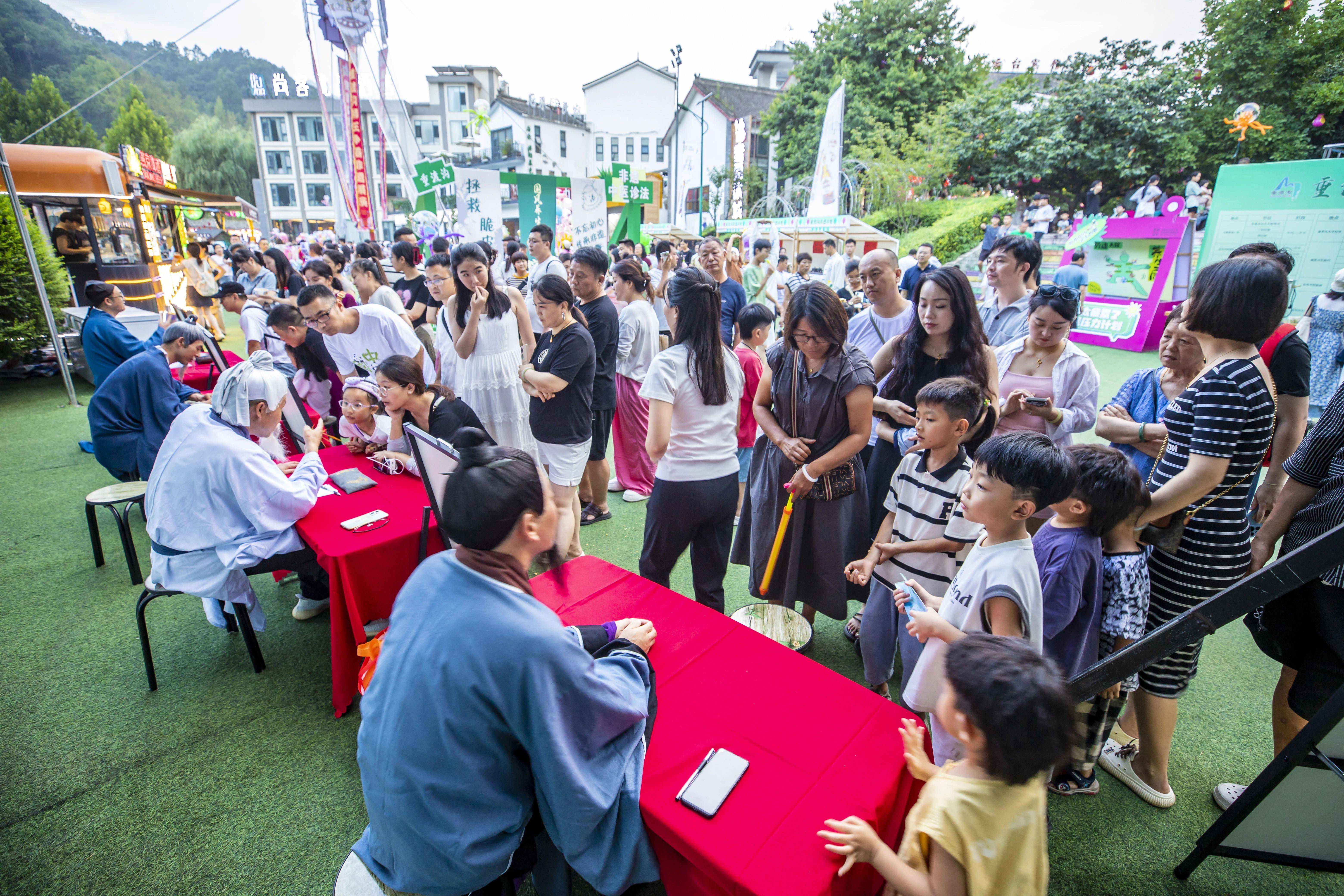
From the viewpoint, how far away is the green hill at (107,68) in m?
34.8

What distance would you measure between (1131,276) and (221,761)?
42.9ft

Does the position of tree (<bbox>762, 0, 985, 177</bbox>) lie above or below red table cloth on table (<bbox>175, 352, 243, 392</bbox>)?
above

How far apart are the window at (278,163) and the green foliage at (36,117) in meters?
11.8

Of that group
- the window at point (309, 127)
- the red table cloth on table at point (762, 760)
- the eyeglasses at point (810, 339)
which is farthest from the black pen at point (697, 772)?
the window at point (309, 127)

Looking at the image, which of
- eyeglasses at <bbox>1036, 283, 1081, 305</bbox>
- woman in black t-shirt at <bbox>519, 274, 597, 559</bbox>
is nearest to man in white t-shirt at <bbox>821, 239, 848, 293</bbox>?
eyeglasses at <bbox>1036, 283, 1081, 305</bbox>

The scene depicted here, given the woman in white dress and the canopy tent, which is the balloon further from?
the woman in white dress

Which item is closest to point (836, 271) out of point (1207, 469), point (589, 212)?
point (589, 212)

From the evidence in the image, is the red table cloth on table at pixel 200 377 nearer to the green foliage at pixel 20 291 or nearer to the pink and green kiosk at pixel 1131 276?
the green foliage at pixel 20 291

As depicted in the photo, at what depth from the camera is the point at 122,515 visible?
3.59 meters

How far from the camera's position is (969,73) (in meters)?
22.8

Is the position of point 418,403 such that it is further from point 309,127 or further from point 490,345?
point 309,127

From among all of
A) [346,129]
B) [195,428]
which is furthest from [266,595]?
[346,129]

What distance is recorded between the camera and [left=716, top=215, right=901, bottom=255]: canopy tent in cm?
1187

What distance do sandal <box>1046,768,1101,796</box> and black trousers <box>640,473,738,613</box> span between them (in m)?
1.49
